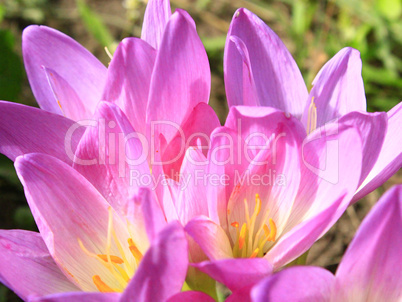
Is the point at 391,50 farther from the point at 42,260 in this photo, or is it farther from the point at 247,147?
the point at 42,260

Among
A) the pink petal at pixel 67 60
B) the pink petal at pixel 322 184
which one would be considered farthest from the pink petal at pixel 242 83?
the pink petal at pixel 67 60

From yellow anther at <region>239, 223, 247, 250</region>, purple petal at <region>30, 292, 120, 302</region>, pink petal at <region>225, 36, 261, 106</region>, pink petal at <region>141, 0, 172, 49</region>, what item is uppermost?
pink petal at <region>141, 0, 172, 49</region>

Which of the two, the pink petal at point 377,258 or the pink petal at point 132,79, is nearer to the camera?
the pink petal at point 377,258

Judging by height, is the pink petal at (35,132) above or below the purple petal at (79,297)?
above

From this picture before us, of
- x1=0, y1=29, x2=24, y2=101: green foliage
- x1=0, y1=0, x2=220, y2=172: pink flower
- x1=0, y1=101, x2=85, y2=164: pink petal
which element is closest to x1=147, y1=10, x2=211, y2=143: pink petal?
x1=0, y1=0, x2=220, y2=172: pink flower

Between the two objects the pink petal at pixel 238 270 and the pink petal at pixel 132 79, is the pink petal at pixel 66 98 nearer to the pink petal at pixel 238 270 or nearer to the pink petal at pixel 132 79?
the pink petal at pixel 132 79

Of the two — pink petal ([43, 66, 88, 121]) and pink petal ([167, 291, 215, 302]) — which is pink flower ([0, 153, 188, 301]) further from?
pink petal ([43, 66, 88, 121])

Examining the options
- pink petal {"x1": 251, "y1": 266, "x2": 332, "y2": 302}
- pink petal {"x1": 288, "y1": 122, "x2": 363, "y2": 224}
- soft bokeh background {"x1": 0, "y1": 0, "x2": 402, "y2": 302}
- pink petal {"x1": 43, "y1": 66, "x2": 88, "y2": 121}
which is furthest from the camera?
soft bokeh background {"x1": 0, "y1": 0, "x2": 402, "y2": 302}
